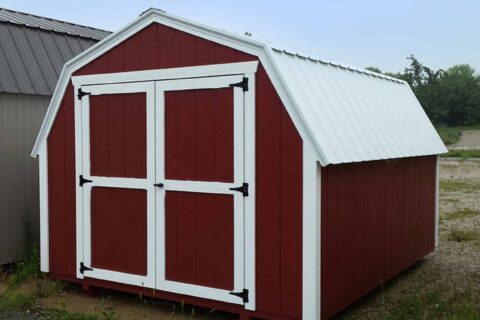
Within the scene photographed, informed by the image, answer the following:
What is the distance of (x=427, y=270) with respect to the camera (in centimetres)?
780

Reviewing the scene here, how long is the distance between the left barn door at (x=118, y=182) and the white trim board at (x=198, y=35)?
0.33 meters

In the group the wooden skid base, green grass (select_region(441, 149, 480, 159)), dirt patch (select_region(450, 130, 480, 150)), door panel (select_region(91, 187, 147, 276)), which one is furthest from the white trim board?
dirt patch (select_region(450, 130, 480, 150))

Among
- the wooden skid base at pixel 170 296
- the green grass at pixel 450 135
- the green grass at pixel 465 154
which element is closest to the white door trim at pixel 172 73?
the wooden skid base at pixel 170 296

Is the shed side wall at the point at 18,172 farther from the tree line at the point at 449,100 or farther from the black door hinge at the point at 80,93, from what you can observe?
the tree line at the point at 449,100

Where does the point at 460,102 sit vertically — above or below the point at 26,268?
above

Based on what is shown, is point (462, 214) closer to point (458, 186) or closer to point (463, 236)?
point (463, 236)

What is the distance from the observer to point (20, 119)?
25.8 ft

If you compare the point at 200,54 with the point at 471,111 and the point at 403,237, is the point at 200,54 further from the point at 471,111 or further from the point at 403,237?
the point at 471,111

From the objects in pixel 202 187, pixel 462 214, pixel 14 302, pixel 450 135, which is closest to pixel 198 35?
pixel 202 187

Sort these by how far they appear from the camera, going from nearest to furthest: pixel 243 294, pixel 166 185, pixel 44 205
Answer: pixel 243 294 < pixel 166 185 < pixel 44 205

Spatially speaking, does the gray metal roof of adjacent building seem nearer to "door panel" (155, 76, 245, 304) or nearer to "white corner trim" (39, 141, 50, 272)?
"white corner trim" (39, 141, 50, 272)

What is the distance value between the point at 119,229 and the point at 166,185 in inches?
32.7

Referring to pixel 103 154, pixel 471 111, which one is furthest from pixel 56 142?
pixel 471 111

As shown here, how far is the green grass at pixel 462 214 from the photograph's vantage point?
12.1 m
